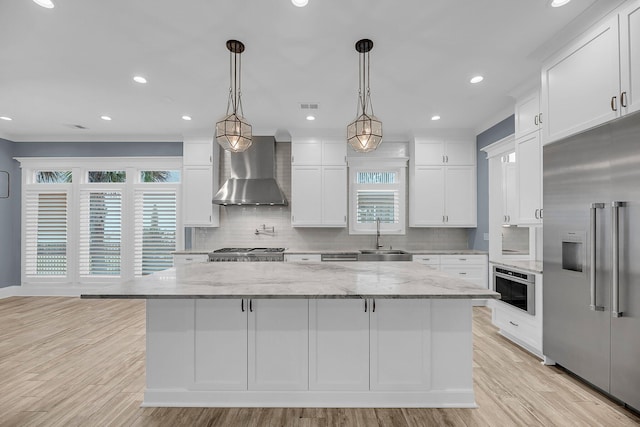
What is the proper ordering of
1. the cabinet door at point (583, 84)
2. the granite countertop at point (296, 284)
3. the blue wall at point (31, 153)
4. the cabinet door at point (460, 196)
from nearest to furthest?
1. the granite countertop at point (296, 284)
2. the cabinet door at point (583, 84)
3. the cabinet door at point (460, 196)
4. the blue wall at point (31, 153)

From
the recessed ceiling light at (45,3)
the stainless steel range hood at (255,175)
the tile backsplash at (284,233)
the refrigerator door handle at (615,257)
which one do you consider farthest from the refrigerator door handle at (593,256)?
the recessed ceiling light at (45,3)

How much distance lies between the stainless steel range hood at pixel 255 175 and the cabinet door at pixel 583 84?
11.6 feet

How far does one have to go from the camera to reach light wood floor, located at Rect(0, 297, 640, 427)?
201 cm

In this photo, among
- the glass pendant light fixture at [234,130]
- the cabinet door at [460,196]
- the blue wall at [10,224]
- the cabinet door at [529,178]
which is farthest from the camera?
the blue wall at [10,224]

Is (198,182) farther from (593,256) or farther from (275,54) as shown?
(593,256)

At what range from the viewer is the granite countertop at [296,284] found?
1809 millimetres

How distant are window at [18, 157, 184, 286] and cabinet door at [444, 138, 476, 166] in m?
4.61

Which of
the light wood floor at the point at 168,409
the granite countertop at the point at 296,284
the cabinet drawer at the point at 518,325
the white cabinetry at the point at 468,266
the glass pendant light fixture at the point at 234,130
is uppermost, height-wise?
the glass pendant light fixture at the point at 234,130

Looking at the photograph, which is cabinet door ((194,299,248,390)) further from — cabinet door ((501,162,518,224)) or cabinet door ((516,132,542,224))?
cabinet door ((501,162,518,224))

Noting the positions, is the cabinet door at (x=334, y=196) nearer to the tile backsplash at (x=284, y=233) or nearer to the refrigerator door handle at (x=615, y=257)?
the tile backsplash at (x=284, y=233)

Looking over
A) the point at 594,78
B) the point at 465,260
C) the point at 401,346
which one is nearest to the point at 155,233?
the point at 401,346

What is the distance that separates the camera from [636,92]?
1.94 meters

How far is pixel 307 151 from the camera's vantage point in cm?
506

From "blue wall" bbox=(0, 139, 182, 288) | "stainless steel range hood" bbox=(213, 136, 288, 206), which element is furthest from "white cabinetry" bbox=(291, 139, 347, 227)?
"blue wall" bbox=(0, 139, 182, 288)
